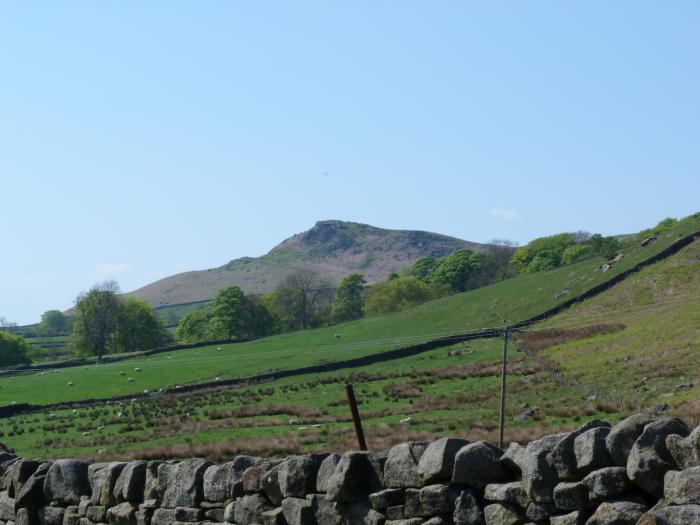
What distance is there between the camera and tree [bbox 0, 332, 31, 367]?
5428 inches

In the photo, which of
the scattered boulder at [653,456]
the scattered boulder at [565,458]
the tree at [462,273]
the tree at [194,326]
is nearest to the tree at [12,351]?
the tree at [194,326]

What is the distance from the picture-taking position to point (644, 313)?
242 feet

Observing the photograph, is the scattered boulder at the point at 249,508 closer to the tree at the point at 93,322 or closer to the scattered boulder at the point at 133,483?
the scattered boulder at the point at 133,483

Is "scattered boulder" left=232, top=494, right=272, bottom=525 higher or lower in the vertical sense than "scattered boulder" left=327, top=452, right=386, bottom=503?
lower

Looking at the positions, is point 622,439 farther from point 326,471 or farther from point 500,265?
point 500,265

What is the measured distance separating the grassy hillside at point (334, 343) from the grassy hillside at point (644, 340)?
726 cm

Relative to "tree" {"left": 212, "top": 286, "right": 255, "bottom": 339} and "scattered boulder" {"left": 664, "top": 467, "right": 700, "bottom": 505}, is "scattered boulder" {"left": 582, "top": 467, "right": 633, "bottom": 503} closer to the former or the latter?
"scattered boulder" {"left": 664, "top": 467, "right": 700, "bottom": 505}

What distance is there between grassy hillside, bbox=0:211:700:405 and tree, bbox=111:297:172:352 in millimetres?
31938

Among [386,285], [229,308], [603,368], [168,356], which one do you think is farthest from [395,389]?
[386,285]

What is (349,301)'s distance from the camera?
564 ft

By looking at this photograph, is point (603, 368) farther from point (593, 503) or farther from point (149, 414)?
point (593, 503)

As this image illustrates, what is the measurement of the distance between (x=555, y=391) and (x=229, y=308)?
98.4m

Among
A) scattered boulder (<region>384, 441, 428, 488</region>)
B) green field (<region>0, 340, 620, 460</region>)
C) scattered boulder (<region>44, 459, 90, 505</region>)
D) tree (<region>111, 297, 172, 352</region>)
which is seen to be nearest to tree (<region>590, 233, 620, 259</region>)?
green field (<region>0, 340, 620, 460</region>)

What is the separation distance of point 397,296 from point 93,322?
40.2m
